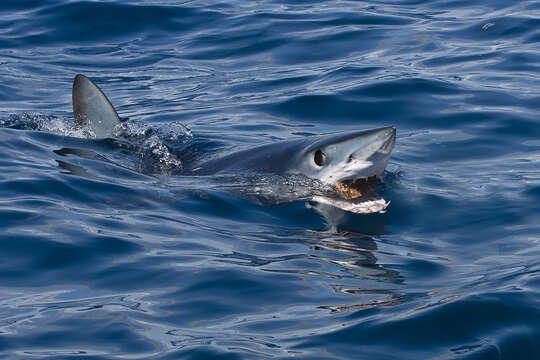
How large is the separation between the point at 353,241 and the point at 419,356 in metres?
1.67

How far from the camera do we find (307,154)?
554 cm

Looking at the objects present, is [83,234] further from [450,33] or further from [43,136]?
[450,33]

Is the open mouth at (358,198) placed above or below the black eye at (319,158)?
below

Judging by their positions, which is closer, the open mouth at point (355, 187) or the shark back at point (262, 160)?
the open mouth at point (355, 187)

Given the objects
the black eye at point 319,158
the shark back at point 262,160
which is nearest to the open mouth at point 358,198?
the black eye at point 319,158

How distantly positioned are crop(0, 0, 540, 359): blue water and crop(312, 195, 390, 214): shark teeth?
6cm

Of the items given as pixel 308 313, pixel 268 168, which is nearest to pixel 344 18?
pixel 268 168

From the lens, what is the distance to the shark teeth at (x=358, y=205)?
536cm

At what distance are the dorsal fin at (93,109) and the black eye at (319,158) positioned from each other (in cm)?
197

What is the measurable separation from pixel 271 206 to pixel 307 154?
0.38 meters

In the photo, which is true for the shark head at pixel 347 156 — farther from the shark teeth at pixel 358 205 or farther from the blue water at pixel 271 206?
the blue water at pixel 271 206

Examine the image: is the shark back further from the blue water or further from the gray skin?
the blue water

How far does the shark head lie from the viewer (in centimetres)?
514

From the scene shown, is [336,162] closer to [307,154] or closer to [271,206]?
[307,154]
